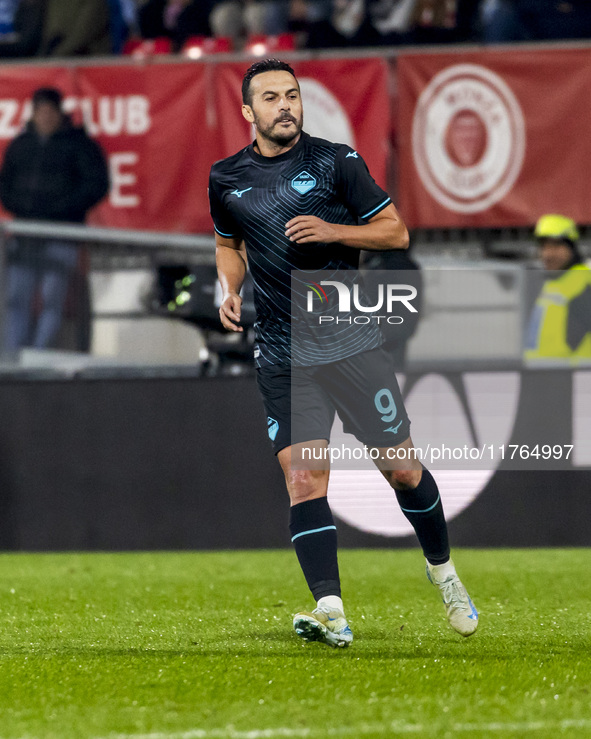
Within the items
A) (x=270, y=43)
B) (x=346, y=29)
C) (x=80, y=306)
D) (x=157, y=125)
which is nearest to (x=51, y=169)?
(x=157, y=125)

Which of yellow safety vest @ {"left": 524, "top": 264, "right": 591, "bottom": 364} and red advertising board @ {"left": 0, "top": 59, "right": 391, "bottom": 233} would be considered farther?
red advertising board @ {"left": 0, "top": 59, "right": 391, "bottom": 233}

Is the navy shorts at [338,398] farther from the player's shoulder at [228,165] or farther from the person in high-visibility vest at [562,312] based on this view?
the person in high-visibility vest at [562,312]

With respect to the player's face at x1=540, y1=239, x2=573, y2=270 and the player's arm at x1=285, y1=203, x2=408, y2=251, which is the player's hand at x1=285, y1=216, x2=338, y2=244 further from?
the player's face at x1=540, y1=239, x2=573, y2=270

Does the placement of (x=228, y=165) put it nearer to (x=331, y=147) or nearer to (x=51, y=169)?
(x=331, y=147)

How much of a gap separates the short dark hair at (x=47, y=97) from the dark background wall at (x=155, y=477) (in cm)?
304

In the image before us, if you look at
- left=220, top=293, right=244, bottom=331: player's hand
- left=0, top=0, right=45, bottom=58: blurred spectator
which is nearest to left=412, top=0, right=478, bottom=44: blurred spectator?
left=0, top=0, right=45, bottom=58: blurred spectator

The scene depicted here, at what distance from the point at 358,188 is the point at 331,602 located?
1.42 m

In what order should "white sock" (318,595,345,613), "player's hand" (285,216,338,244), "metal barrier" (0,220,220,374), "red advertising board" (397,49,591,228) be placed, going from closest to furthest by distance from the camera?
1. "player's hand" (285,216,338,244)
2. "white sock" (318,595,345,613)
3. "metal barrier" (0,220,220,374)
4. "red advertising board" (397,49,591,228)

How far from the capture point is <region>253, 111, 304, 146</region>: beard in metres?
4.54

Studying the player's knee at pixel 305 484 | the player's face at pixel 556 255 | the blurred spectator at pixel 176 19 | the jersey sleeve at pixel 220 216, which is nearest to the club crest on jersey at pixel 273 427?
the player's knee at pixel 305 484

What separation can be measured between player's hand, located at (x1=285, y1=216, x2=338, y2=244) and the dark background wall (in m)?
3.56

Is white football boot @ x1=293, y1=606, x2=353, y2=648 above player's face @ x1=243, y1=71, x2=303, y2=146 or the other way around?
the other way around

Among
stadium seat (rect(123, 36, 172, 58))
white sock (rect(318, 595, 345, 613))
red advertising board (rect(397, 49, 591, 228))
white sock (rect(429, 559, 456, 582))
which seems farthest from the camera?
stadium seat (rect(123, 36, 172, 58))

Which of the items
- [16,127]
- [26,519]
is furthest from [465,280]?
[16,127]
